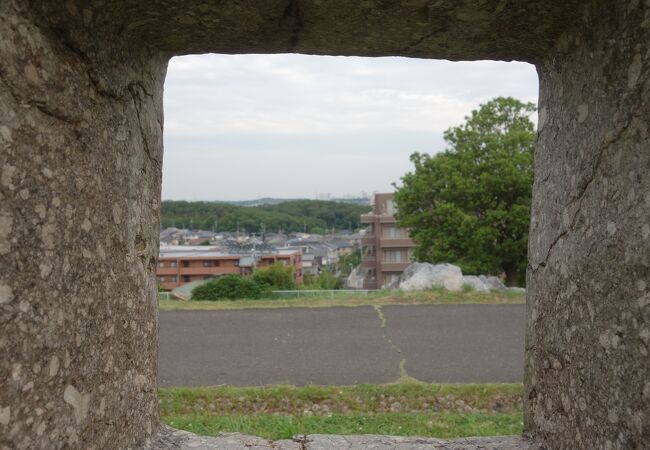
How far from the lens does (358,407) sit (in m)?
4.62

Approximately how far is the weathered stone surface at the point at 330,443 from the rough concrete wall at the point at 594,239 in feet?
0.55

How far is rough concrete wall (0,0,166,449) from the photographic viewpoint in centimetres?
119

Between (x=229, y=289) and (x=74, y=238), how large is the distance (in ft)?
28.6

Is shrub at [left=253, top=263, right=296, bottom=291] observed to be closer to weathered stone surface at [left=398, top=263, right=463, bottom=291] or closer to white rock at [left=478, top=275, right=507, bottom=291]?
weathered stone surface at [left=398, top=263, right=463, bottom=291]

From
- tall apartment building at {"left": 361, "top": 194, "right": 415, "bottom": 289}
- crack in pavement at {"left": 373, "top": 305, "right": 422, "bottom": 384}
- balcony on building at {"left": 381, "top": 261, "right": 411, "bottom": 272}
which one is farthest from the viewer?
tall apartment building at {"left": 361, "top": 194, "right": 415, "bottom": 289}

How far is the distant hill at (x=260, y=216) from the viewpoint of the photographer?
48219 mm

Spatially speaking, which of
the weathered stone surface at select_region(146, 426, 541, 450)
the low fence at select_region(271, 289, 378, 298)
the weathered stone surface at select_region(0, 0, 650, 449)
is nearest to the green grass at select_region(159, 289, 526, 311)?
the low fence at select_region(271, 289, 378, 298)

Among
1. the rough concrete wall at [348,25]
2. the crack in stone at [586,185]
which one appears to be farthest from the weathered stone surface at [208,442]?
the rough concrete wall at [348,25]

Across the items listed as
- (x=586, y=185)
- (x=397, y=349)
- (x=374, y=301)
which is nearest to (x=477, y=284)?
(x=374, y=301)

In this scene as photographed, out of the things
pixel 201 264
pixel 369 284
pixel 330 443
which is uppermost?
pixel 330 443

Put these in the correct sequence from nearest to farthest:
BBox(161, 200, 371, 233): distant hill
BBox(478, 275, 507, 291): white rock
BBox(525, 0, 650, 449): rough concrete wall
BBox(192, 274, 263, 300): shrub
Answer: BBox(525, 0, 650, 449): rough concrete wall < BBox(478, 275, 507, 291): white rock < BBox(192, 274, 263, 300): shrub < BBox(161, 200, 371, 233): distant hill

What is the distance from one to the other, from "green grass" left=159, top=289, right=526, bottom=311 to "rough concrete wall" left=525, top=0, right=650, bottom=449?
6686 mm

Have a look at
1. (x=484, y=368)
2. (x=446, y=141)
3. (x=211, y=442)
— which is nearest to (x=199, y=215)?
(x=446, y=141)

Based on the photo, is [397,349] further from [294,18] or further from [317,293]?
[294,18]
